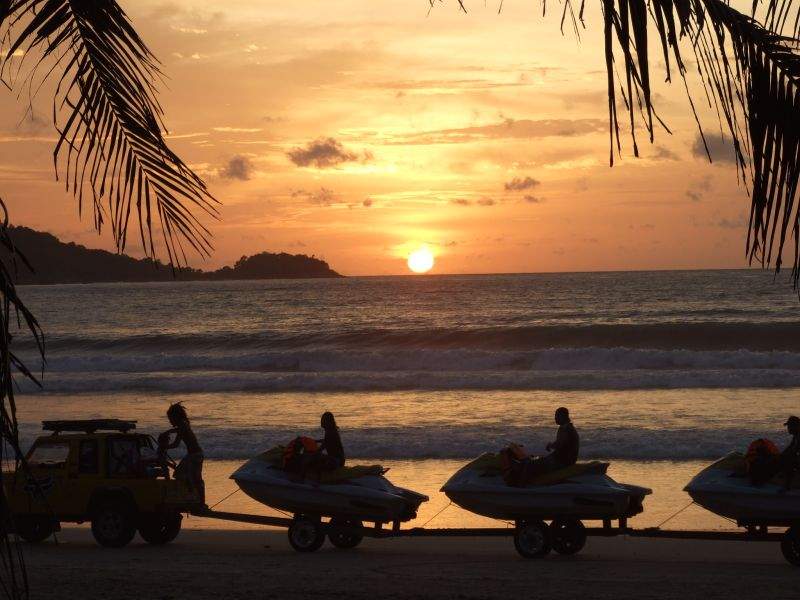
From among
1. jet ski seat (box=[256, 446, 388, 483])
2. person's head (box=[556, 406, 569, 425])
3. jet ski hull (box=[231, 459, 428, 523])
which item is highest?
person's head (box=[556, 406, 569, 425])

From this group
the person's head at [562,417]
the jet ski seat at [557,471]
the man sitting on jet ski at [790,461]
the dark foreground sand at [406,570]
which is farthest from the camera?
the person's head at [562,417]

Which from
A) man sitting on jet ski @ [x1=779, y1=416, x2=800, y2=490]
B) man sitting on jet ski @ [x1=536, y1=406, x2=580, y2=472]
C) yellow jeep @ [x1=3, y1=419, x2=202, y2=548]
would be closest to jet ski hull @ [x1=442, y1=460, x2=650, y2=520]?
man sitting on jet ski @ [x1=536, y1=406, x2=580, y2=472]

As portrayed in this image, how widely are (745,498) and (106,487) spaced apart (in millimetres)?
8161

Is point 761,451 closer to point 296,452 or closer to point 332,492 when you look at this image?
point 332,492

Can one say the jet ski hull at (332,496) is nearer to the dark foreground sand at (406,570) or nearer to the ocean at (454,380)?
→ the dark foreground sand at (406,570)

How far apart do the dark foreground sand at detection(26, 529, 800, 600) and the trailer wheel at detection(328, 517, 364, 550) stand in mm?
200

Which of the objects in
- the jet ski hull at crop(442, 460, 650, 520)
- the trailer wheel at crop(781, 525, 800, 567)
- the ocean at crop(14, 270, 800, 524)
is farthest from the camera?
the ocean at crop(14, 270, 800, 524)

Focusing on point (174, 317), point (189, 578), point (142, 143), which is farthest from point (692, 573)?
point (174, 317)

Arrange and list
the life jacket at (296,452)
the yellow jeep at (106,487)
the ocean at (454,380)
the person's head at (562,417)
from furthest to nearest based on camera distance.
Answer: the ocean at (454,380) < the yellow jeep at (106,487) < the life jacket at (296,452) < the person's head at (562,417)

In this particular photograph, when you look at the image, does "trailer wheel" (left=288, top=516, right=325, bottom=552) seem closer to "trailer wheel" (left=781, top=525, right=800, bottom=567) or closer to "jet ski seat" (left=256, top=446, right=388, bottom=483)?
"jet ski seat" (left=256, top=446, right=388, bottom=483)

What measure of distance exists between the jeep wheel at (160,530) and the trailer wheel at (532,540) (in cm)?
463

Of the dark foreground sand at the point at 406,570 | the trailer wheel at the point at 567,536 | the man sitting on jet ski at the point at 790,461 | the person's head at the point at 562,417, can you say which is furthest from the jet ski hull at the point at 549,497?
the man sitting on jet ski at the point at 790,461

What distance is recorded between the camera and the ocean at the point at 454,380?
23.9m

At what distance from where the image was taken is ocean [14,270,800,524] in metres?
23.9
